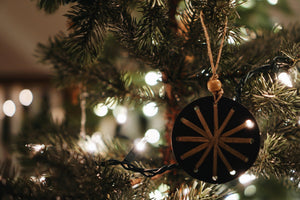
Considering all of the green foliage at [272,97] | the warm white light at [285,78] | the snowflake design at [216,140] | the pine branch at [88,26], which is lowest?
the snowflake design at [216,140]

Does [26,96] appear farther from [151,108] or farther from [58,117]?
[151,108]

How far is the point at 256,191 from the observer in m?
0.67

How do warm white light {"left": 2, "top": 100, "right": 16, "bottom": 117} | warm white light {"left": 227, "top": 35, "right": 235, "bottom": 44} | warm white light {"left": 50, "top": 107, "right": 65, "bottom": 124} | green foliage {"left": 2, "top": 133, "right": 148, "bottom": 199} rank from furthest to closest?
warm white light {"left": 2, "top": 100, "right": 16, "bottom": 117}
warm white light {"left": 50, "top": 107, "right": 65, "bottom": 124}
warm white light {"left": 227, "top": 35, "right": 235, "bottom": 44}
green foliage {"left": 2, "top": 133, "right": 148, "bottom": 199}

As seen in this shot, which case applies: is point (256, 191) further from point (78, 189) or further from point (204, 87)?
point (78, 189)

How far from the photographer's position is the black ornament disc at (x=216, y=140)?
1.07 feet

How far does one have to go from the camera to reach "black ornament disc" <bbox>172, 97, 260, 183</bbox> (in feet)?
1.07

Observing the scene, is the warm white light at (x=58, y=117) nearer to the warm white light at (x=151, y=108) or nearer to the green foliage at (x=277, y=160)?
the warm white light at (x=151, y=108)

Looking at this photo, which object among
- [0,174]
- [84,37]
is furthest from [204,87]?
[0,174]

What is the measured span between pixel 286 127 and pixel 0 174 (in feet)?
1.31

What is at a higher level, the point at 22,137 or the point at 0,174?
the point at 22,137

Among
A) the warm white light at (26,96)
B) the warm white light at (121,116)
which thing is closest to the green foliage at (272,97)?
the warm white light at (121,116)

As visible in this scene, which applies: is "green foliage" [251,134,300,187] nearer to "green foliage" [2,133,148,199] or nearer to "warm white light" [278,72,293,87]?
"warm white light" [278,72,293,87]

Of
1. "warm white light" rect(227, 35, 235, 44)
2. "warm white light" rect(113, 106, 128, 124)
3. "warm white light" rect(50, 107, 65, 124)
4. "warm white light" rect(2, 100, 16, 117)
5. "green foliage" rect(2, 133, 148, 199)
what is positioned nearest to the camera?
"green foliage" rect(2, 133, 148, 199)

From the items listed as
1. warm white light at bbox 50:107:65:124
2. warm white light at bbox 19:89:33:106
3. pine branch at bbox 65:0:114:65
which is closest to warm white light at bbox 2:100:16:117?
warm white light at bbox 19:89:33:106
